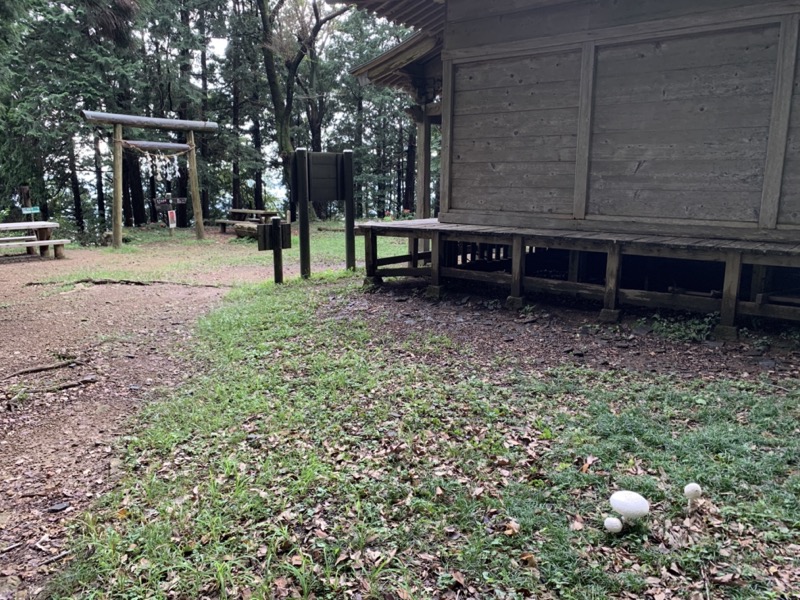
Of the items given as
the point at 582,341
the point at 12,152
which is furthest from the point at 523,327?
the point at 12,152

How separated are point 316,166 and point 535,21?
158 inches

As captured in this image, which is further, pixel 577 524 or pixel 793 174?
pixel 793 174

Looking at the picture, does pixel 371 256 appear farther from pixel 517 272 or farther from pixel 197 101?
pixel 197 101

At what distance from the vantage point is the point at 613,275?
6.12 meters

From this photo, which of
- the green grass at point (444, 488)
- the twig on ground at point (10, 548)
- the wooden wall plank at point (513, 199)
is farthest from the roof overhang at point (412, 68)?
the twig on ground at point (10, 548)

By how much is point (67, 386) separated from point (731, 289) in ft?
19.7

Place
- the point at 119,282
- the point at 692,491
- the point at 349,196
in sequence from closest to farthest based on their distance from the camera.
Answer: the point at 692,491, the point at 349,196, the point at 119,282

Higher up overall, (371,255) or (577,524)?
(371,255)

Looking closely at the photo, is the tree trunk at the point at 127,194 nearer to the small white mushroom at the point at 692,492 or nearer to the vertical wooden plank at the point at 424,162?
the vertical wooden plank at the point at 424,162

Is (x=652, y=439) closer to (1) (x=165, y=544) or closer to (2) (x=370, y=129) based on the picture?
(1) (x=165, y=544)

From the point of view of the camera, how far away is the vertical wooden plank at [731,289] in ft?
17.7

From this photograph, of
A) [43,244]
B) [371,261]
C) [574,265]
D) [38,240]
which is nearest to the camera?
[574,265]

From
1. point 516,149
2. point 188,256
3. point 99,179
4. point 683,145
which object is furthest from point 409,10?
point 99,179

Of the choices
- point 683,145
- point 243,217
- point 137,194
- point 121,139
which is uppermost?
point 121,139
